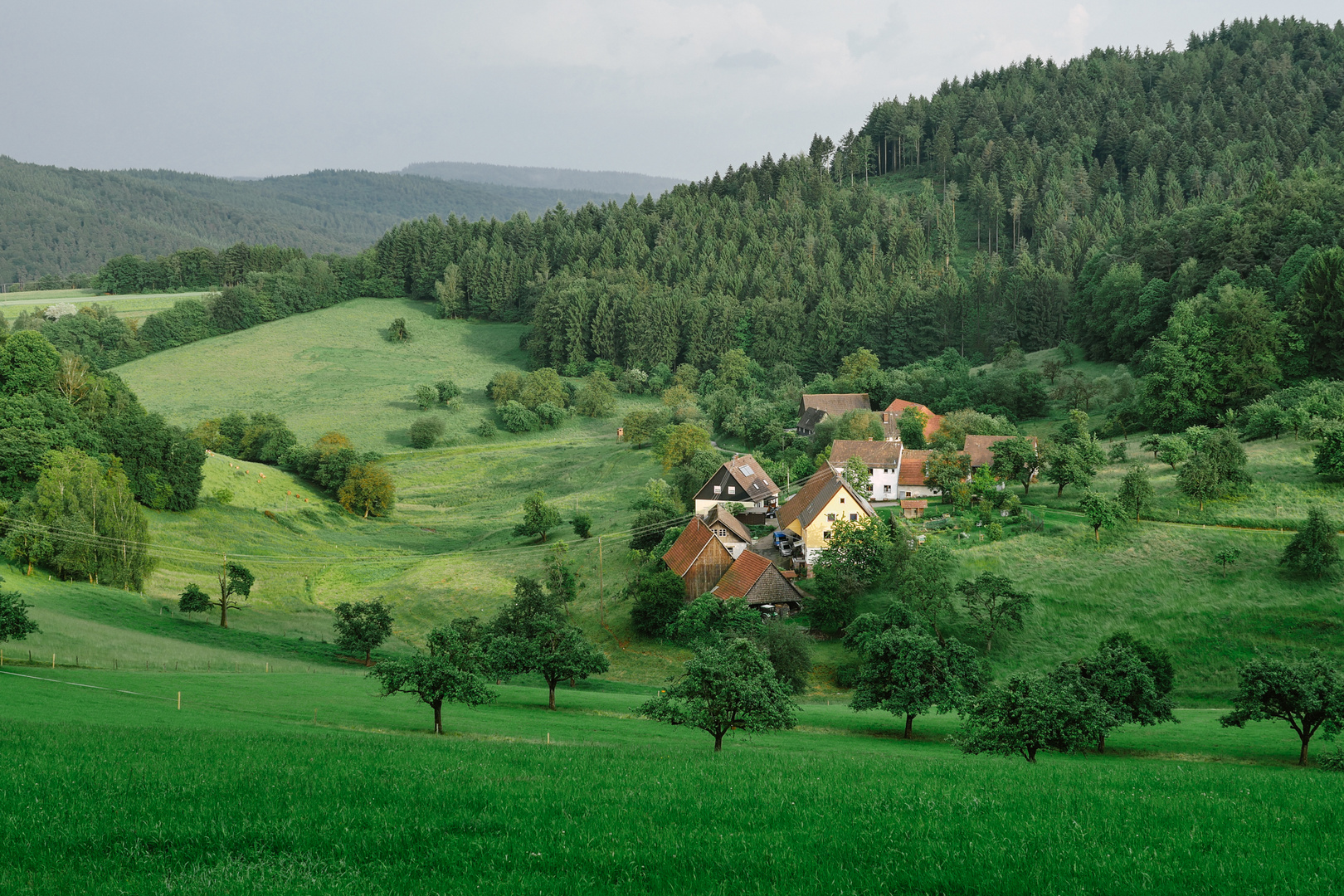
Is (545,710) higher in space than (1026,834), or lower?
lower

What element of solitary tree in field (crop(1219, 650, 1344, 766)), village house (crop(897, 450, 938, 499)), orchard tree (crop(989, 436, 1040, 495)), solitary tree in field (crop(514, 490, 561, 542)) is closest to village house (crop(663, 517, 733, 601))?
solitary tree in field (crop(514, 490, 561, 542))

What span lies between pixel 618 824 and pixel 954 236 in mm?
169253

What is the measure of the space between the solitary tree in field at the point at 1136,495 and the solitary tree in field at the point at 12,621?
58.7 metres

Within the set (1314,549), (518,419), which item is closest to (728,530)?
(1314,549)

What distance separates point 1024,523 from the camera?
2304 inches

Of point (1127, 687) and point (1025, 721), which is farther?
point (1127, 687)

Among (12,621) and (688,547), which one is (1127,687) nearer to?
(688,547)

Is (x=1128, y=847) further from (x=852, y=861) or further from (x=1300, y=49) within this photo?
(x=1300, y=49)

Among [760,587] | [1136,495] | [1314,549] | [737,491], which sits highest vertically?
[1136,495]

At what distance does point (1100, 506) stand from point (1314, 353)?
4458cm

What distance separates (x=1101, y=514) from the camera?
5434cm

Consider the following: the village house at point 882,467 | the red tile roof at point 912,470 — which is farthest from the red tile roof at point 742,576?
the red tile roof at point 912,470

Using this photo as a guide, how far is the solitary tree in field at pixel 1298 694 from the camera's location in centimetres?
2797

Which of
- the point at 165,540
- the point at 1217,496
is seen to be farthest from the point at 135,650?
the point at 1217,496
